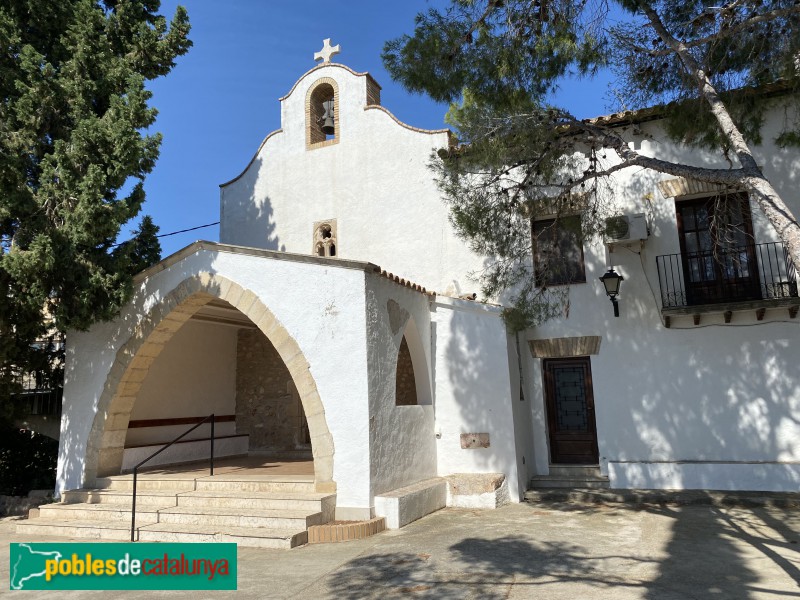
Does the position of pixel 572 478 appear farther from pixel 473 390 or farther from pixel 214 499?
pixel 214 499

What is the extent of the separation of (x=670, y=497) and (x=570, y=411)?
1873mm

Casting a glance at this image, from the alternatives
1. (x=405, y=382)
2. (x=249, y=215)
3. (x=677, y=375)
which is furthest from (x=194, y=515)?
(x=677, y=375)

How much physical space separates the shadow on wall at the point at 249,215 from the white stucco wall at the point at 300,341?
335cm

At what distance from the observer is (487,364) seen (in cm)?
851

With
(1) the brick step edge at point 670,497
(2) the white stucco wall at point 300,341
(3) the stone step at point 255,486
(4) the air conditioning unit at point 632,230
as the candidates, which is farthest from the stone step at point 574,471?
(3) the stone step at point 255,486

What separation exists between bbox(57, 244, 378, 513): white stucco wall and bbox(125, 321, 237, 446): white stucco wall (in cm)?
102

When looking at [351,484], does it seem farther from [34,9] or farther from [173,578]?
[34,9]

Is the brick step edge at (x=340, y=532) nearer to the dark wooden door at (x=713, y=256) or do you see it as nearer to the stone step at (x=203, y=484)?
the stone step at (x=203, y=484)

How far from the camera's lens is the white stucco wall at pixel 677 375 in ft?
26.5

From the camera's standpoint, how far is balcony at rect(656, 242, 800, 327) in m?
8.05

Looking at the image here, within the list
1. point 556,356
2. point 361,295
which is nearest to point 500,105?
point 361,295

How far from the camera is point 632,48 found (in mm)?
6398

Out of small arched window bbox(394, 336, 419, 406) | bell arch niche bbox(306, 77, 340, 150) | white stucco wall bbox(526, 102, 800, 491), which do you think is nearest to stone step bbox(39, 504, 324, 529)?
small arched window bbox(394, 336, 419, 406)

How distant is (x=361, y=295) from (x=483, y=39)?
3.26 metres
